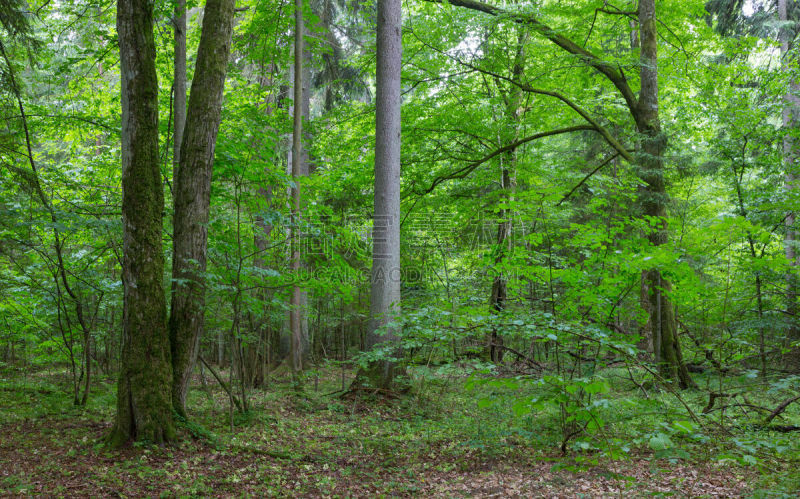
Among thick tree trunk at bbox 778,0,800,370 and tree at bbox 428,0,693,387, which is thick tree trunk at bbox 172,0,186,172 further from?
thick tree trunk at bbox 778,0,800,370

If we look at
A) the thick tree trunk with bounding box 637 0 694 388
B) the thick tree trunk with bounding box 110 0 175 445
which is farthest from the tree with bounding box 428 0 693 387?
the thick tree trunk with bounding box 110 0 175 445

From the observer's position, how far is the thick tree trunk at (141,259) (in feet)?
14.6

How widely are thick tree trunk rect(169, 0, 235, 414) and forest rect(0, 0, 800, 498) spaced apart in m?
0.03

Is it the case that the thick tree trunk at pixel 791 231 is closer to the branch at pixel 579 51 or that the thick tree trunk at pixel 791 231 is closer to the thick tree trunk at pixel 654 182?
the thick tree trunk at pixel 654 182

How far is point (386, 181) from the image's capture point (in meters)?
7.14

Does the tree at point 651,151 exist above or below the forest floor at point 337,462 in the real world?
above

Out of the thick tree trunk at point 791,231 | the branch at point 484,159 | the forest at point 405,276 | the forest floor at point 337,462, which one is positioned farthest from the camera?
the branch at point 484,159

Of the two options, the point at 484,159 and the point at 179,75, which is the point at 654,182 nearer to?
the point at 484,159

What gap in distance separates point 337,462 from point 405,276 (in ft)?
25.1

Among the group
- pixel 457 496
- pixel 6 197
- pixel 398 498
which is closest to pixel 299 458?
pixel 398 498

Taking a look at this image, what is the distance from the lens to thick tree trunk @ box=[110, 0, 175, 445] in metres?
4.46

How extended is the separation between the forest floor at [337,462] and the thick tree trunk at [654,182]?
3384mm

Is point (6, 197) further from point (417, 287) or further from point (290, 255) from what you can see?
point (417, 287)

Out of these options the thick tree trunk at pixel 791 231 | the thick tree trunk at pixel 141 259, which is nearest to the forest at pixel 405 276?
the thick tree trunk at pixel 141 259
